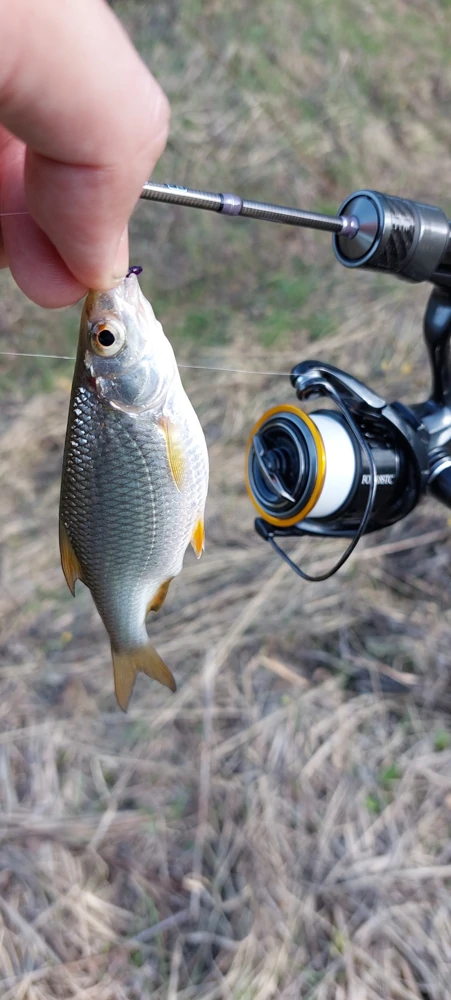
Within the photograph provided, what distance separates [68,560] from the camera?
109 cm

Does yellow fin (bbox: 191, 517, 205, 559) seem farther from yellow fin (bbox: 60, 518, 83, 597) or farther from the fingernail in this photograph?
the fingernail

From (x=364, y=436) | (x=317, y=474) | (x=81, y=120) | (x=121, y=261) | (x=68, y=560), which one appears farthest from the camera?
(x=364, y=436)

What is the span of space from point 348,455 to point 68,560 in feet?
1.75

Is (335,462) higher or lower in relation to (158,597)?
higher

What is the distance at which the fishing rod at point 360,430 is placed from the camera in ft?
3.67

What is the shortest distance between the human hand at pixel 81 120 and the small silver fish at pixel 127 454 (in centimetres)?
8

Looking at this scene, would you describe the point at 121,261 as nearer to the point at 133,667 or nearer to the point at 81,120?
the point at 81,120

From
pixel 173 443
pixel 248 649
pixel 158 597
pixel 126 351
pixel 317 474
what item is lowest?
pixel 248 649

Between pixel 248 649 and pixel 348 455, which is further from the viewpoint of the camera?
pixel 248 649

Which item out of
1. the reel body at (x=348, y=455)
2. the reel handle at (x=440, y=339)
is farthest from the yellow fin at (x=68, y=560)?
the reel handle at (x=440, y=339)

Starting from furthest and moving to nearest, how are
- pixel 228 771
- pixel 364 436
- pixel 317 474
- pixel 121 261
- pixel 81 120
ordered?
pixel 228 771 < pixel 364 436 < pixel 317 474 < pixel 121 261 < pixel 81 120

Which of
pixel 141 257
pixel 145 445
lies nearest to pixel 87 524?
pixel 145 445

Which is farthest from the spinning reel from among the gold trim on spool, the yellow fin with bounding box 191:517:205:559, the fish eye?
the fish eye

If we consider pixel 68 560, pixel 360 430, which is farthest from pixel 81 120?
pixel 360 430
